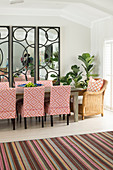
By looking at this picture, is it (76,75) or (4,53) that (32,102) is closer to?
(4,53)

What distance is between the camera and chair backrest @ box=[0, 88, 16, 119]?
214 inches

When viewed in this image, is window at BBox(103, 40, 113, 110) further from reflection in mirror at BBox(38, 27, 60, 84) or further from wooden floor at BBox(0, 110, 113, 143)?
reflection in mirror at BBox(38, 27, 60, 84)

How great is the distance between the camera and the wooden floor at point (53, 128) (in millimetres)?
5281

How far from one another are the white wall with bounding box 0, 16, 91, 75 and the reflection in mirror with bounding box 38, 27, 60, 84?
17cm

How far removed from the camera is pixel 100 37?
8234 mm

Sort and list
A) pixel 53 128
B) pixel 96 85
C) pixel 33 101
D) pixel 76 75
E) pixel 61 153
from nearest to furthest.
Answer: pixel 61 153
pixel 33 101
pixel 53 128
pixel 96 85
pixel 76 75

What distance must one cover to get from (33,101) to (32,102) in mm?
30

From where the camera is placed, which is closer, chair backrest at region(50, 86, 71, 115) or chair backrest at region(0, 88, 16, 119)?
chair backrest at region(0, 88, 16, 119)

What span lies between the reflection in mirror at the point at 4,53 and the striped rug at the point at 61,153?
356cm

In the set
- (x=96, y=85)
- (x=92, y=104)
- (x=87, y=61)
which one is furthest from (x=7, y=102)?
(x=87, y=61)

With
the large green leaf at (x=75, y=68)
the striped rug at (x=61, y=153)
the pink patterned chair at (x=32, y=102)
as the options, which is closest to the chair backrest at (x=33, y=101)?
the pink patterned chair at (x=32, y=102)

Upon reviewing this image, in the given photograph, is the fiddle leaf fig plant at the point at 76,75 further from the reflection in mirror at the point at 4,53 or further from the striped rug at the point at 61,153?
the striped rug at the point at 61,153

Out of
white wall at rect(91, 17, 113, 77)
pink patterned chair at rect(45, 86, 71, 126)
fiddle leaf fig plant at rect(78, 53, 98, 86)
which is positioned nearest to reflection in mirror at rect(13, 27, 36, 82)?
fiddle leaf fig plant at rect(78, 53, 98, 86)

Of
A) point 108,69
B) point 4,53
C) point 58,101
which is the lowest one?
point 58,101
